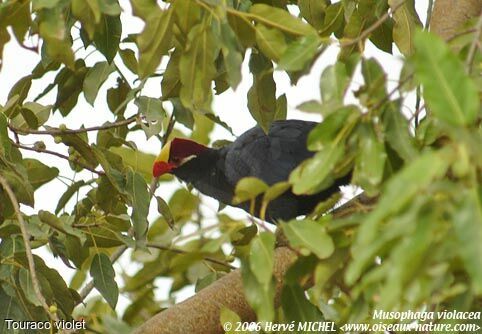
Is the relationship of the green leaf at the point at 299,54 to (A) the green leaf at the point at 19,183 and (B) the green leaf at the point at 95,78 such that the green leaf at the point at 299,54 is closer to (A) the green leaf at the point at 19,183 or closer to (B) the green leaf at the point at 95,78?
(A) the green leaf at the point at 19,183

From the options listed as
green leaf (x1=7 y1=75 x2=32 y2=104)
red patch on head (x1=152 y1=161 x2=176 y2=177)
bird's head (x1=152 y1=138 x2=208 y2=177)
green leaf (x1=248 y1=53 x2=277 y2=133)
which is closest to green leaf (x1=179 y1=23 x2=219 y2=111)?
green leaf (x1=248 y1=53 x2=277 y2=133)

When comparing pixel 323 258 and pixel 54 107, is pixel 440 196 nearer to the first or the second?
pixel 323 258

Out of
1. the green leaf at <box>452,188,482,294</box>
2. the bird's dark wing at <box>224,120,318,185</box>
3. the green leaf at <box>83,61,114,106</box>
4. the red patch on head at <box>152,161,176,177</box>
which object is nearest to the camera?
the green leaf at <box>452,188,482,294</box>

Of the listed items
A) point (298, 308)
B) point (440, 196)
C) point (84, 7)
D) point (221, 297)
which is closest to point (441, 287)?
point (440, 196)

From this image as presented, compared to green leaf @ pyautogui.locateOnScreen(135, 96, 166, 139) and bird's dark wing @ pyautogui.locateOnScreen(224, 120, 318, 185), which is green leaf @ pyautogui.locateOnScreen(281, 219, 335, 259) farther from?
bird's dark wing @ pyautogui.locateOnScreen(224, 120, 318, 185)

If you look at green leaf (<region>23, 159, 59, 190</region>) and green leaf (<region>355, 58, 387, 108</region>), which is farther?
green leaf (<region>23, 159, 59, 190</region>)

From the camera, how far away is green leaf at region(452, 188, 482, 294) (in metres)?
1.41

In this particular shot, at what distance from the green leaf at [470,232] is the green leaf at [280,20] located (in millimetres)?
922

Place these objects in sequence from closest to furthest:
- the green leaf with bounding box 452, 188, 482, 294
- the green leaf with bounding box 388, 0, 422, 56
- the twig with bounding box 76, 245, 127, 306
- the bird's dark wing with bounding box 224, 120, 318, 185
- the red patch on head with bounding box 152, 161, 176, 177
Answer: the green leaf with bounding box 452, 188, 482, 294, the green leaf with bounding box 388, 0, 422, 56, the twig with bounding box 76, 245, 127, 306, the bird's dark wing with bounding box 224, 120, 318, 185, the red patch on head with bounding box 152, 161, 176, 177

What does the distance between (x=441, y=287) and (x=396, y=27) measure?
1724 mm

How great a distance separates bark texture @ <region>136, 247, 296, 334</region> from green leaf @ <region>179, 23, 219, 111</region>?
3.04ft

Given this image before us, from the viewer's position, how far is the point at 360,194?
2.98 meters

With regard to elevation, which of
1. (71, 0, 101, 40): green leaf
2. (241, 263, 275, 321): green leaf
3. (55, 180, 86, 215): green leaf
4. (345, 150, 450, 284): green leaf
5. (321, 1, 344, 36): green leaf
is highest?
(71, 0, 101, 40): green leaf

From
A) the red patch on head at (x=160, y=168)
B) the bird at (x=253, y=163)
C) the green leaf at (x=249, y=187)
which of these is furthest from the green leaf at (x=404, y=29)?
the red patch on head at (x=160, y=168)
